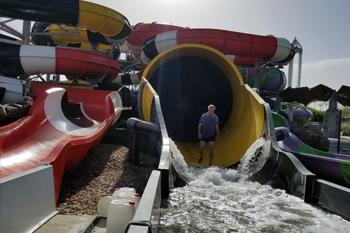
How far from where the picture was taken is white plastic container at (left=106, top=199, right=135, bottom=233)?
2.84 m

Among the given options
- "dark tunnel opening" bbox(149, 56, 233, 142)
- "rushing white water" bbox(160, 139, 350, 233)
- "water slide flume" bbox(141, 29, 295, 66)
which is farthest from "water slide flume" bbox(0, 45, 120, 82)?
"rushing white water" bbox(160, 139, 350, 233)

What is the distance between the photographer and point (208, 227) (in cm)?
285

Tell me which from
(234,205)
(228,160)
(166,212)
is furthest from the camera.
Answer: (228,160)

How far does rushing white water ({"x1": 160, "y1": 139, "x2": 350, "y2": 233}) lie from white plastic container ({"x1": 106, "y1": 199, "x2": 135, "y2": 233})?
359 millimetres

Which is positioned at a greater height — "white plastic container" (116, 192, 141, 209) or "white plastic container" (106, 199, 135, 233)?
"white plastic container" (116, 192, 141, 209)

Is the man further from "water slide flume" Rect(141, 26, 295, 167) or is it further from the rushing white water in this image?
the rushing white water

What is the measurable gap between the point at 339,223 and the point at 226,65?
17.9 ft

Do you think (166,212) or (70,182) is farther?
(70,182)

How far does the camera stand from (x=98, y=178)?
538 cm

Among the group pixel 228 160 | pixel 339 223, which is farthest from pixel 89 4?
pixel 339 223

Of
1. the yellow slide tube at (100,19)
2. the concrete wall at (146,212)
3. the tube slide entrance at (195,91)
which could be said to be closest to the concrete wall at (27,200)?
the concrete wall at (146,212)

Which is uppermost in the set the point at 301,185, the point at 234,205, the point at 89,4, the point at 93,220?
Answer: the point at 89,4

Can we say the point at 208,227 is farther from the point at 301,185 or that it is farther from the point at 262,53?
the point at 262,53

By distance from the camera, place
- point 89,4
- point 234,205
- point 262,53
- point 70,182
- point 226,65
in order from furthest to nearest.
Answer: point 262,53 < point 89,4 < point 226,65 < point 70,182 < point 234,205
